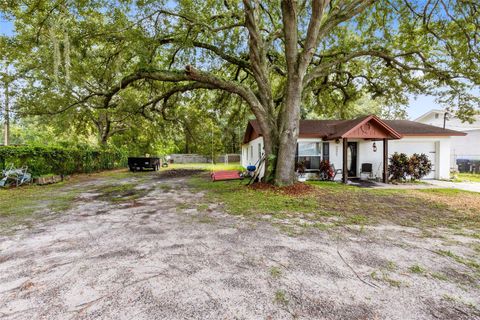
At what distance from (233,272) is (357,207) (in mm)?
4700

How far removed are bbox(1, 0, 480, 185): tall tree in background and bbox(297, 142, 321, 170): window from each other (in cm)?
286

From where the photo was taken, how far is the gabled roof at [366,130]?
10.6 m

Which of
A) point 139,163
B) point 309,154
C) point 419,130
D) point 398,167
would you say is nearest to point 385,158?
point 398,167

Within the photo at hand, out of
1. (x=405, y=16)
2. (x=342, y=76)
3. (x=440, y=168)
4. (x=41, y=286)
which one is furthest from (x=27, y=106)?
(x=440, y=168)

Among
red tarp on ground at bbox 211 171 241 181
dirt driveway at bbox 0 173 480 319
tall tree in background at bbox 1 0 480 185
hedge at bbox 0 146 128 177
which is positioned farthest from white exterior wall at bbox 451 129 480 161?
hedge at bbox 0 146 128 177

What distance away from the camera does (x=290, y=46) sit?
880cm

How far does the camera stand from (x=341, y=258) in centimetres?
316

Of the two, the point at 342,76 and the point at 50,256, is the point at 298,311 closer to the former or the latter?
the point at 50,256

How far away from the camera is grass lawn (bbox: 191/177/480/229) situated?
16.4ft

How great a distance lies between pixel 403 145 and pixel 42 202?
1569cm

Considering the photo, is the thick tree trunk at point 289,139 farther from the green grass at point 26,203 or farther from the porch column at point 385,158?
the green grass at point 26,203

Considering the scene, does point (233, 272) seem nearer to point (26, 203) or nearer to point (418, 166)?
point (26, 203)

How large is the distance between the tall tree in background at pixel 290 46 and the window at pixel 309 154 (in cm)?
286

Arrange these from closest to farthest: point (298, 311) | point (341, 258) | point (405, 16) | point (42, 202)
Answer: point (298, 311) → point (341, 258) → point (42, 202) → point (405, 16)
